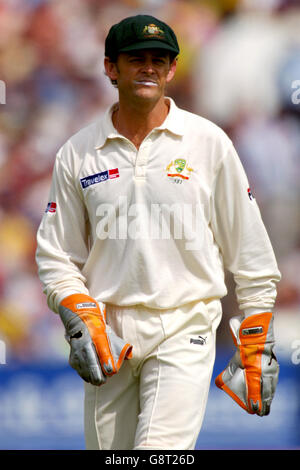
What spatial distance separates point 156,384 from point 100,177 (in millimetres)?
784

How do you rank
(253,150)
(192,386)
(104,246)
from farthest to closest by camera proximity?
1. (253,150)
2. (104,246)
3. (192,386)

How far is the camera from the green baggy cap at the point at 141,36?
10.2 feet

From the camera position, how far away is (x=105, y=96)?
486 centimetres

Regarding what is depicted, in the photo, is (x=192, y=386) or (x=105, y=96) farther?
(x=105, y=96)

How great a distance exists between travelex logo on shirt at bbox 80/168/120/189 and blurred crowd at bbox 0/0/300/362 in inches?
66.3

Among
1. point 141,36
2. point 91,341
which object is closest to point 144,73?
point 141,36

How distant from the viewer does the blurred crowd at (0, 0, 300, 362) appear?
15.6 feet

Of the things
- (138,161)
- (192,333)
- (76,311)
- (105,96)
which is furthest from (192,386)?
(105,96)

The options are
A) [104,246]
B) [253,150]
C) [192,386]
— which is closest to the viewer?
[192,386]

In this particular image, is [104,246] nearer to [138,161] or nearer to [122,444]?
[138,161]

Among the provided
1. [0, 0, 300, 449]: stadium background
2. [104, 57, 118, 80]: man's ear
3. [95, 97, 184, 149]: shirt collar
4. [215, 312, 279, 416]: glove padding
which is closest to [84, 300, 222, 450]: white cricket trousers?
[215, 312, 279, 416]: glove padding

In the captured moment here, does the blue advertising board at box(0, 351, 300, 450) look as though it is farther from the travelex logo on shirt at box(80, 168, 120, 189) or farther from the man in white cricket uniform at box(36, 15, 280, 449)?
the travelex logo on shirt at box(80, 168, 120, 189)

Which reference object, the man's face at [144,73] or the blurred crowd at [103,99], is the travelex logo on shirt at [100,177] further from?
the blurred crowd at [103,99]

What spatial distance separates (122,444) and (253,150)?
7.07 feet
